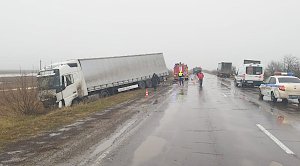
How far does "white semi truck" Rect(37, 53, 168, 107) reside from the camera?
828 inches

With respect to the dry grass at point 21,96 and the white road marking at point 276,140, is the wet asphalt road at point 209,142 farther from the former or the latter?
the dry grass at point 21,96

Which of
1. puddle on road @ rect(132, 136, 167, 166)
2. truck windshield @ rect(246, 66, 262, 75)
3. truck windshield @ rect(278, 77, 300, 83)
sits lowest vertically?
puddle on road @ rect(132, 136, 167, 166)

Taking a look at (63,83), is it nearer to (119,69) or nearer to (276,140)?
(119,69)

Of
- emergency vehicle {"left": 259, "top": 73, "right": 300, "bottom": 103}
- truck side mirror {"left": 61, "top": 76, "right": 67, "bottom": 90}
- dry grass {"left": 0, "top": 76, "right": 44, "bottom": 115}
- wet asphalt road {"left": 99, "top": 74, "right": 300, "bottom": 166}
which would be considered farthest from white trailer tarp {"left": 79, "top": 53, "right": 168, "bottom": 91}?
wet asphalt road {"left": 99, "top": 74, "right": 300, "bottom": 166}

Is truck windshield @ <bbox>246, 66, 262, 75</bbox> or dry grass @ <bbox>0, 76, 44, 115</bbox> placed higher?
truck windshield @ <bbox>246, 66, 262, 75</bbox>

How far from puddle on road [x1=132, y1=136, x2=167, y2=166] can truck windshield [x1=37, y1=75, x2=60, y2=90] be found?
1323cm

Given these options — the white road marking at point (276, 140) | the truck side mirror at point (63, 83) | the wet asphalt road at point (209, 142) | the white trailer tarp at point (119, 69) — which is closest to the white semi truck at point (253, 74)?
the white trailer tarp at point (119, 69)

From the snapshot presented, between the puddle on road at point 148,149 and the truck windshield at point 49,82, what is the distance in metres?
13.2

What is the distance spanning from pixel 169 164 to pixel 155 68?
3318 cm

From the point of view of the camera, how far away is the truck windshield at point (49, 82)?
67.6 ft

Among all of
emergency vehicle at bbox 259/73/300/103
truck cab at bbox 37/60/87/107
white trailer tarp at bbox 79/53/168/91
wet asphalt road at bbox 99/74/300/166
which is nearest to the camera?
wet asphalt road at bbox 99/74/300/166

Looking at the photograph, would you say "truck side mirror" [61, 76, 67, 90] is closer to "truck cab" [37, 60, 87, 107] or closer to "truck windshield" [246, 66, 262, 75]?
"truck cab" [37, 60, 87, 107]

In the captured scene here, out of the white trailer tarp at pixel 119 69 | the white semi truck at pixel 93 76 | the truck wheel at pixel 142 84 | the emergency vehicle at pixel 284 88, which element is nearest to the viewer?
the emergency vehicle at pixel 284 88

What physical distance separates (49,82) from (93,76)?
670cm
